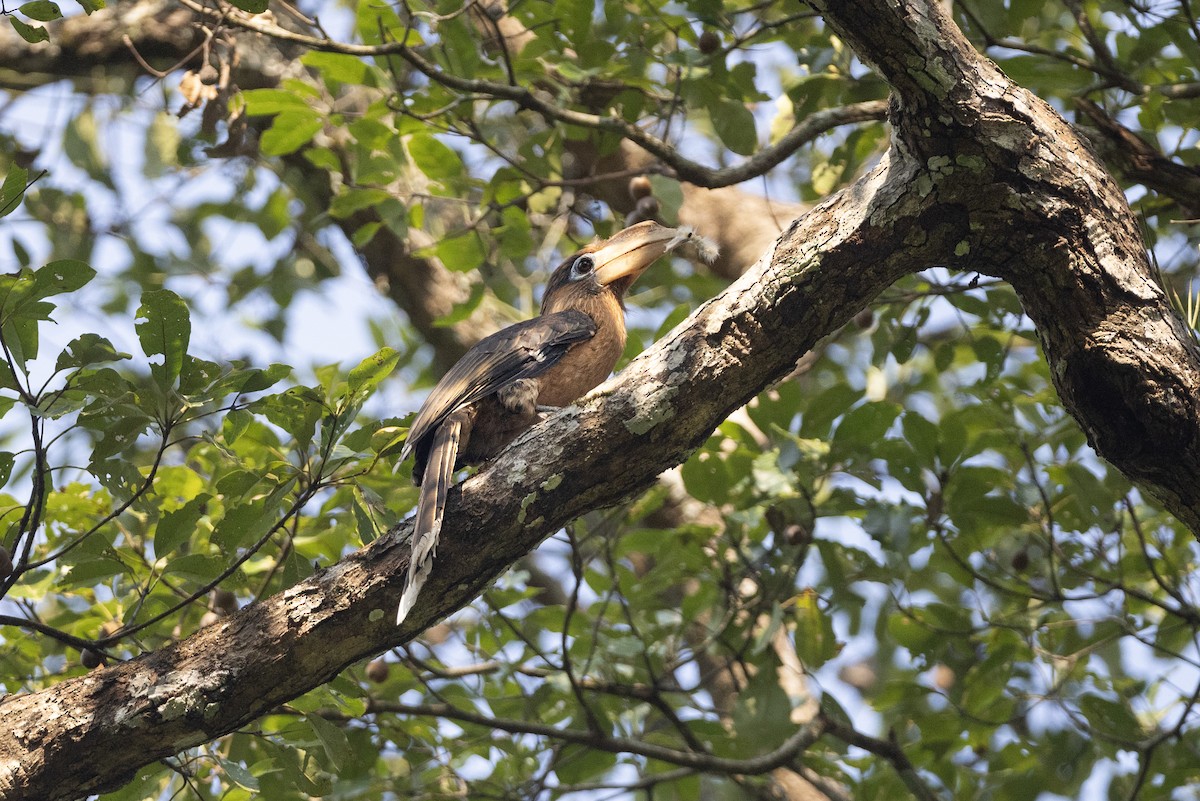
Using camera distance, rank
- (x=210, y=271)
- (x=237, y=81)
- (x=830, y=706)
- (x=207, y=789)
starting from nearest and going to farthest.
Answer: (x=207, y=789)
(x=830, y=706)
(x=237, y=81)
(x=210, y=271)

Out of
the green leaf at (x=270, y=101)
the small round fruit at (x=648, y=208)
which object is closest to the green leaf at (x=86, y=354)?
the green leaf at (x=270, y=101)

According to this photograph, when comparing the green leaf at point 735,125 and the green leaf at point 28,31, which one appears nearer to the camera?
the green leaf at point 28,31

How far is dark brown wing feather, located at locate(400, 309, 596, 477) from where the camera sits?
3674 mm

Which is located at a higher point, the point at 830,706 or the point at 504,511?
the point at 504,511

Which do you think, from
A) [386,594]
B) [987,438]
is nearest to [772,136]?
[987,438]

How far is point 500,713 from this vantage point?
4625mm

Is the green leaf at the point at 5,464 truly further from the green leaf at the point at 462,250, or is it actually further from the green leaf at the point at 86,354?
the green leaf at the point at 462,250

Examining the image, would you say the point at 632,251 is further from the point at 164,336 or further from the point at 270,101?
the point at 164,336

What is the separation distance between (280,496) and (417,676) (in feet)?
3.83

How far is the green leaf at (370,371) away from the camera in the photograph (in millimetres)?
3207

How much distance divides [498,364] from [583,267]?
922 mm

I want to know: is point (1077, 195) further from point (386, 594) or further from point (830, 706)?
point (830, 706)

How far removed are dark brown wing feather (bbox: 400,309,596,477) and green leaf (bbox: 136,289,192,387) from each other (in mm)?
731

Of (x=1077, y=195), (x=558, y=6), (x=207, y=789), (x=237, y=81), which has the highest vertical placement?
(x=237, y=81)
